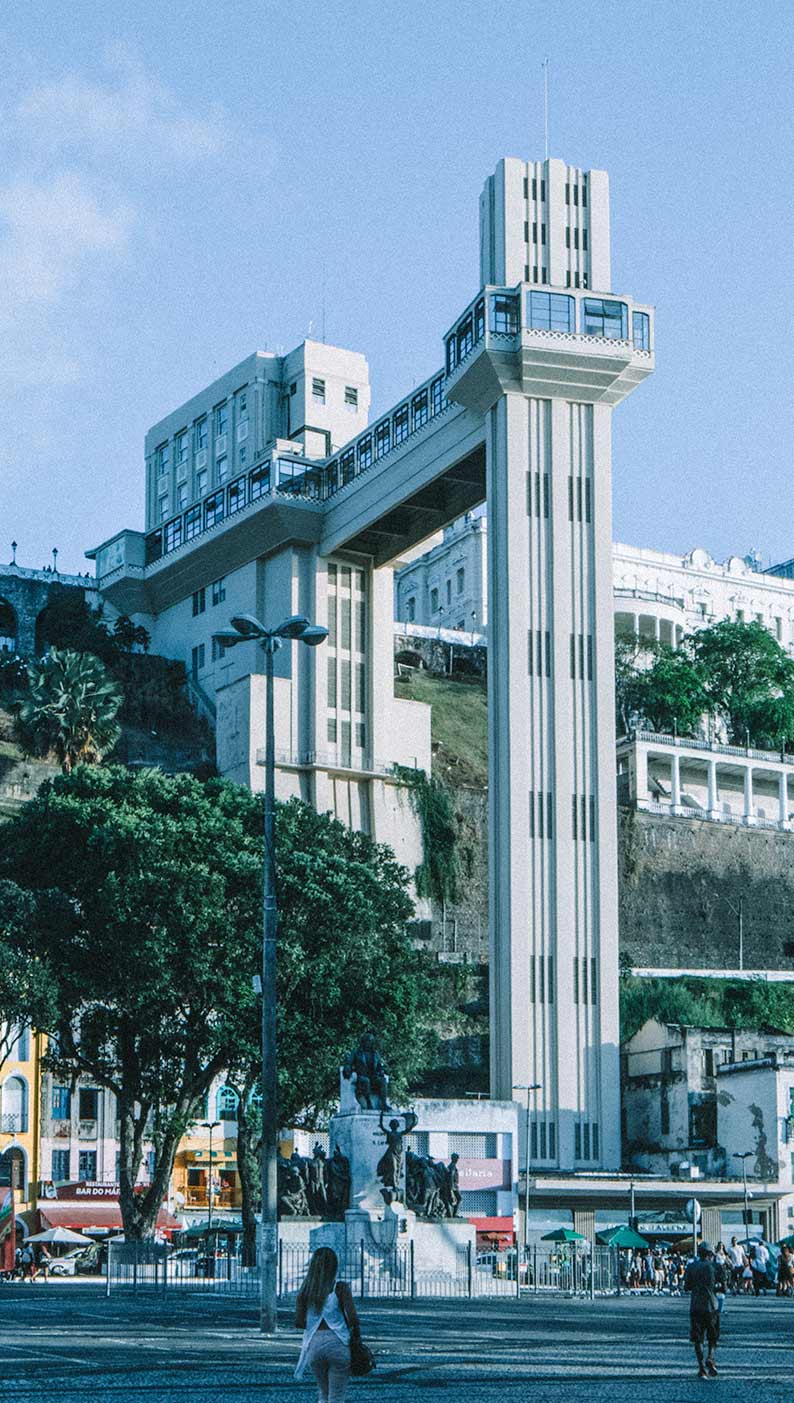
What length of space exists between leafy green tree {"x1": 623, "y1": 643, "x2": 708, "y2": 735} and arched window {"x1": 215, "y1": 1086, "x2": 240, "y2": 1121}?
42.8 meters

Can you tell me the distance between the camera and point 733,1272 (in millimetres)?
53906

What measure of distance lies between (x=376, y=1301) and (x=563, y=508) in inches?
1744

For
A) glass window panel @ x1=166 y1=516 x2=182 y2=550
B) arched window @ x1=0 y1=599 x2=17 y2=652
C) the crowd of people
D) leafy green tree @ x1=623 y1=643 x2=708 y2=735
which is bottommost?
the crowd of people

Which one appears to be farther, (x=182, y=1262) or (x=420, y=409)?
(x=420, y=409)

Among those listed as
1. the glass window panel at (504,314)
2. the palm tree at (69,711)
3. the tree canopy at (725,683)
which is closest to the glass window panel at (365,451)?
the glass window panel at (504,314)

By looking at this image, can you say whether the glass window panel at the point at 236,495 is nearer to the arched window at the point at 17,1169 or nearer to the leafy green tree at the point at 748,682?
the leafy green tree at the point at 748,682

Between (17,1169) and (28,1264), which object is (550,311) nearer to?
(17,1169)

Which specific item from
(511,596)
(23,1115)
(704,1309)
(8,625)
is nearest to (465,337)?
(511,596)

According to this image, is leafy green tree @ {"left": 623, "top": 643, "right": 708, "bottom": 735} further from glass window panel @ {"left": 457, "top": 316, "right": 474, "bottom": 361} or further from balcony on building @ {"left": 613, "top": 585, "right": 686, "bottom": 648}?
glass window panel @ {"left": 457, "top": 316, "right": 474, "bottom": 361}

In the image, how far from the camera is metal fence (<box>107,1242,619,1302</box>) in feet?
129

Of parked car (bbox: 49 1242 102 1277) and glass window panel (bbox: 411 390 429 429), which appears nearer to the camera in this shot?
parked car (bbox: 49 1242 102 1277)

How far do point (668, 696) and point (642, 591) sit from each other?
22.2m

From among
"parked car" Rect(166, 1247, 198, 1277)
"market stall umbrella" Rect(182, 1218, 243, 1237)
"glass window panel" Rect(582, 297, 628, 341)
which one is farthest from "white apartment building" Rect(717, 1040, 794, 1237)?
"glass window panel" Rect(582, 297, 628, 341)

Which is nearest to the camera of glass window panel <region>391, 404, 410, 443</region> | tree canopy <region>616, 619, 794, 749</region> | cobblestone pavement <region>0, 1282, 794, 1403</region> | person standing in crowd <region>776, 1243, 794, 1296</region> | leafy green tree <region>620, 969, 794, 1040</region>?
cobblestone pavement <region>0, 1282, 794, 1403</region>
